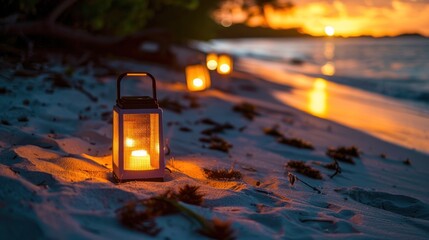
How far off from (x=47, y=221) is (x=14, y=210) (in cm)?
27

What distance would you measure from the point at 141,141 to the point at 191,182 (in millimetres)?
611

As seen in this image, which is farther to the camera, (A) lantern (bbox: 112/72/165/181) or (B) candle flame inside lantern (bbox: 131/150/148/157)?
(B) candle flame inside lantern (bbox: 131/150/148/157)

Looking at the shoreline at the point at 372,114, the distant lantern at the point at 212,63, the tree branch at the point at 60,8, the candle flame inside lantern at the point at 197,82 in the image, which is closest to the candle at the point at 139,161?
the shoreline at the point at 372,114

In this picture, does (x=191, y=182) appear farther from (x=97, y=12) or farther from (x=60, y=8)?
(x=60, y=8)

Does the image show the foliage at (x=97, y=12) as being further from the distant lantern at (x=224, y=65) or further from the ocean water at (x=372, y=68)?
the ocean water at (x=372, y=68)

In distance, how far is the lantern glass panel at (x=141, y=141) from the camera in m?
3.55

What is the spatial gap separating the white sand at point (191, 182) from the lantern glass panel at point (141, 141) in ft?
0.73

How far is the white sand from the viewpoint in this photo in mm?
2736

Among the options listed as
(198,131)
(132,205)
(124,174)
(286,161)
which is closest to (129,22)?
(198,131)

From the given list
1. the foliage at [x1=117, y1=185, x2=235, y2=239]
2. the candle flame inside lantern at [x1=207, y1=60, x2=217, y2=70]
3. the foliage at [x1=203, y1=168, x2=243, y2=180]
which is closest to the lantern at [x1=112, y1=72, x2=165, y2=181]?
the foliage at [x1=117, y1=185, x2=235, y2=239]

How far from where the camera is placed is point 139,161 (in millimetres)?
3619

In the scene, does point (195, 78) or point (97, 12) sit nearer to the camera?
point (97, 12)

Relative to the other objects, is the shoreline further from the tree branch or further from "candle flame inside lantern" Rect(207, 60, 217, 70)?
the tree branch

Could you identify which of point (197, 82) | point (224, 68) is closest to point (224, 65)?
point (224, 68)
